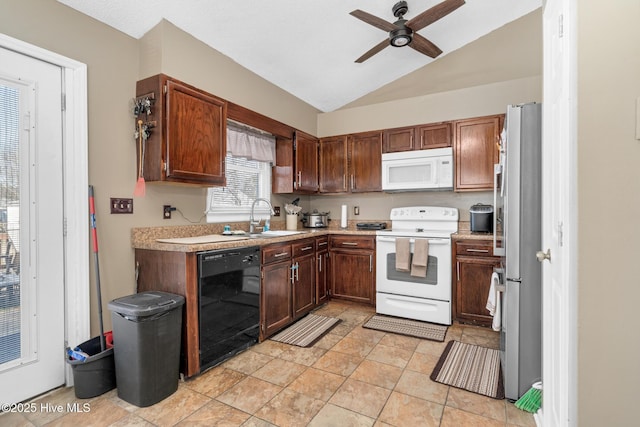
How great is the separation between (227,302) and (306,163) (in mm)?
2293

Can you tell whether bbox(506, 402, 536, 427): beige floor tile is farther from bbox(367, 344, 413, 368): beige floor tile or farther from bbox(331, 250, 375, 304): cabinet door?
bbox(331, 250, 375, 304): cabinet door

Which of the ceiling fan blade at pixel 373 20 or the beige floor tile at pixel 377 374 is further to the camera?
the ceiling fan blade at pixel 373 20

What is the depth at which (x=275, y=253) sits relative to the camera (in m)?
2.89

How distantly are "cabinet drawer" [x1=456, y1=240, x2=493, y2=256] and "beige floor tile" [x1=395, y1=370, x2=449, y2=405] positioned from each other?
55.9 inches

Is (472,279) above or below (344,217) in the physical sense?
below

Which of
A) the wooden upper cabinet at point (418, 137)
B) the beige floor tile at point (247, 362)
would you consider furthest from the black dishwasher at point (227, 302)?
the wooden upper cabinet at point (418, 137)

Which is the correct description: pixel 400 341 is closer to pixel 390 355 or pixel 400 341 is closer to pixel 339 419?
pixel 390 355

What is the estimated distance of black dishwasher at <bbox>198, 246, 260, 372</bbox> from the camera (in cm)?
221

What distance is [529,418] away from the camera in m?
1.76

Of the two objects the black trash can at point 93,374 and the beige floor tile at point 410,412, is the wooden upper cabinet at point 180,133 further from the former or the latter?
the beige floor tile at point 410,412

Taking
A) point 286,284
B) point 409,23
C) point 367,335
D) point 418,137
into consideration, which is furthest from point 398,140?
point 367,335

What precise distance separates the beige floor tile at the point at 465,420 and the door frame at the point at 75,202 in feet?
7.90

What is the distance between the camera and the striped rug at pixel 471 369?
207 centimetres

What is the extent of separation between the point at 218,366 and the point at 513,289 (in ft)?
7.00
